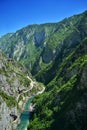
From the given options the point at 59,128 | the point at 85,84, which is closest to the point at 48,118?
the point at 59,128

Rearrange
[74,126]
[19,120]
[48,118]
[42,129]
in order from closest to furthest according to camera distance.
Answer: [74,126] → [42,129] → [48,118] → [19,120]

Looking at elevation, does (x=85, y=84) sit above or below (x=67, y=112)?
above

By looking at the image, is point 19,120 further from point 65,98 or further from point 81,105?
point 81,105

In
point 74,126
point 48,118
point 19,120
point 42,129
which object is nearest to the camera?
point 74,126

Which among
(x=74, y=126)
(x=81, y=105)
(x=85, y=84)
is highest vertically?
(x=85, y=84)

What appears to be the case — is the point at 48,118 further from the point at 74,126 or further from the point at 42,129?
the point at 74,126

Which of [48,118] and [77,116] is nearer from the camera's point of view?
[77,116]

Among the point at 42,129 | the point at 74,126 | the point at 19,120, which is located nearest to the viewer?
the point at 74,126

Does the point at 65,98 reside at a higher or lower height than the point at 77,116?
higher

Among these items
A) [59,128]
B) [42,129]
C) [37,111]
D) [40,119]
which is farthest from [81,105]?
[37,111]
